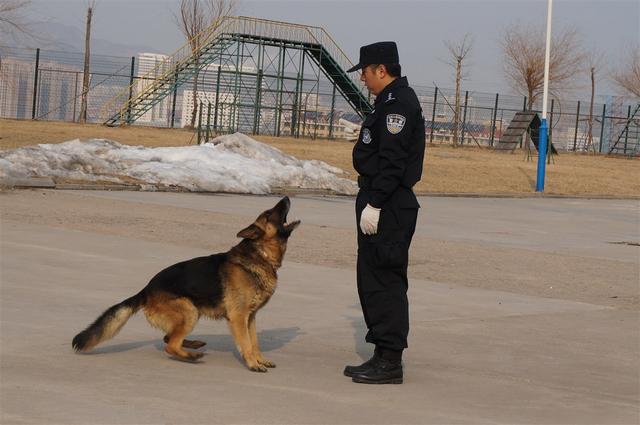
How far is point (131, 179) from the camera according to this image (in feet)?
69.9

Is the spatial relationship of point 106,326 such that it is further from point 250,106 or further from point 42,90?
point 42,90

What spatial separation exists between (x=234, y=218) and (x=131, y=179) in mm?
5838

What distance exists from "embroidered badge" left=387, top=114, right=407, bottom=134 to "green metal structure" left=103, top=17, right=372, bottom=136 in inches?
1479

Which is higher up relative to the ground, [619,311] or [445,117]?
[445,117]

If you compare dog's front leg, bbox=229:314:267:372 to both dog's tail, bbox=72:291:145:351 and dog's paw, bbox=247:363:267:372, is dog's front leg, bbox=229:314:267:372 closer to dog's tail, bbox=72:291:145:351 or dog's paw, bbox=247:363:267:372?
dog's paw, bbox=247:363:267:372

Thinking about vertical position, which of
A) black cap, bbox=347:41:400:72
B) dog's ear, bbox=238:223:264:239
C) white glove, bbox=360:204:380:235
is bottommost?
dog's ear, bbox=238:223:264:239

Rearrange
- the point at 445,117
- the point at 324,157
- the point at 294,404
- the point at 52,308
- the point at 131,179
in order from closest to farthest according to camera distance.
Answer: the point at 294,404 < the point at 52,308 < the point at 131,179 < the point at 324,157 < the point at 445,117

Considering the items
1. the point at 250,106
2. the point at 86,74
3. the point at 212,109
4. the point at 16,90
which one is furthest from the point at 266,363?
the point at 212,109

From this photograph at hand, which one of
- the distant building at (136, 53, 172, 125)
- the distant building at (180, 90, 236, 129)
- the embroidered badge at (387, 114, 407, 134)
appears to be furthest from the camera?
the distant building at (136, 53, 172, 125)

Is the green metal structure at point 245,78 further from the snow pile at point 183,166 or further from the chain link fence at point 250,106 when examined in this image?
the snow pile at point 183,166

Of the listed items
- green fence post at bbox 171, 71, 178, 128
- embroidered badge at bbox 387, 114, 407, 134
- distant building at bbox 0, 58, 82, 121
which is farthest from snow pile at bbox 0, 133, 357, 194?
distant building at bbox 0, 58, 82, 121

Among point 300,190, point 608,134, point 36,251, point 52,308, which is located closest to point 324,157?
point 300,190

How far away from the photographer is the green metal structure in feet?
148

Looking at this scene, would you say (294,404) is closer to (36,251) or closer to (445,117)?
(36,251)
